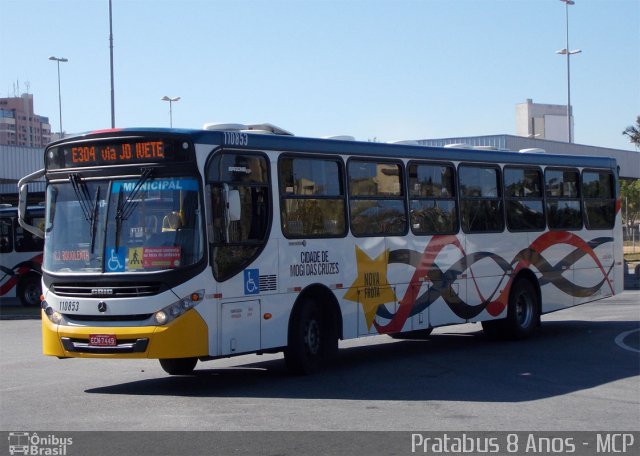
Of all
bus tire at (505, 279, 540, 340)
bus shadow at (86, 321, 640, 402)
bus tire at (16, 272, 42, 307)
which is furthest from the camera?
bus tire at (16, 272, 42, 307)

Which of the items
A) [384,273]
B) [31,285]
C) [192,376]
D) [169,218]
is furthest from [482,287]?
[31,285]

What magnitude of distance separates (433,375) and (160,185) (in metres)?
4.43

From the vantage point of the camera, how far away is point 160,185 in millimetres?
11852

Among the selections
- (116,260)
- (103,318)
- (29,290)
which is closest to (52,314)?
(103,318)

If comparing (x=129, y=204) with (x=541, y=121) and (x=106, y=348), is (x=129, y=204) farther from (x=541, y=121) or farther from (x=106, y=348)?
(x=541, y=121)

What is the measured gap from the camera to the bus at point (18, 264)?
3181cm

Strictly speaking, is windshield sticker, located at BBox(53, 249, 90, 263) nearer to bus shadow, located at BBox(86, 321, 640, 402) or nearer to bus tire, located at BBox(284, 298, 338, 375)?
bus shadow, located at BBox(86, 321, 640, 402)

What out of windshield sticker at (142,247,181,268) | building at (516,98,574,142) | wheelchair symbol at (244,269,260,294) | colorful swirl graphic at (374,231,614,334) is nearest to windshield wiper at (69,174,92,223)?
windshield sticker at (142,247,181,268)

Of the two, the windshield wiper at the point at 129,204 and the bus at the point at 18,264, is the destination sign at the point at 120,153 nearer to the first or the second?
the windshield wiper at the point at 129,204

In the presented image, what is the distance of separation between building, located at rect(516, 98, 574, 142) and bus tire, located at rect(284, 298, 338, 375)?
164 feet

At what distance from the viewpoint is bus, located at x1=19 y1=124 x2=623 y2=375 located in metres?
11.7

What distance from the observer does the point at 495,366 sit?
558 inches

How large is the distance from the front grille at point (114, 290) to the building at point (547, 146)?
2292 cm

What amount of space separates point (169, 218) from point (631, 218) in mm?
76732
